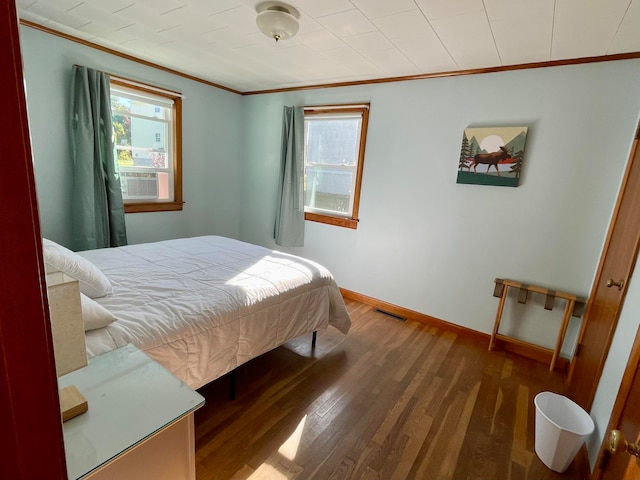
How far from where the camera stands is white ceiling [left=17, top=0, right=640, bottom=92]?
169cm

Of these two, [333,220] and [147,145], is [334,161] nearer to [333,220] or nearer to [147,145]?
[333,220]

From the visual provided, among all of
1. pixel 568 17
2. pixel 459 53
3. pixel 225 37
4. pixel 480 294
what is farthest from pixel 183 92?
pixel 480 294

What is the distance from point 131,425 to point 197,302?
82 cm

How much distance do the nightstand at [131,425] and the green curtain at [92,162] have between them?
2.20m

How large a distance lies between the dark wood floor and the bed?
11.9 inches

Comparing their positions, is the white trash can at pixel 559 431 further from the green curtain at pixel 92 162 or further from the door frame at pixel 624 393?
the green curtain at pixel 92 162

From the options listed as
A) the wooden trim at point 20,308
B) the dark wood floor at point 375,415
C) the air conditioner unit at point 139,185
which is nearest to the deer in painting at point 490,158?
the dark wood floor at point 375,415

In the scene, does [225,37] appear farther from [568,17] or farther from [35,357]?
Answer: [35,357]

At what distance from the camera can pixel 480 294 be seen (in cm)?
276

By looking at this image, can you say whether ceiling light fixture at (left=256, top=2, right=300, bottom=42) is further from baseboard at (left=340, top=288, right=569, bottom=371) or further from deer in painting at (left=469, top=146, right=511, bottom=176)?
baseboard at (left=340, top=288, right=569, bottom=371)

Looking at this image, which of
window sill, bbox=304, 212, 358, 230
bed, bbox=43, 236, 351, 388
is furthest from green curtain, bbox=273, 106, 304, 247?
bed, bbox=43, 236, 351, 388

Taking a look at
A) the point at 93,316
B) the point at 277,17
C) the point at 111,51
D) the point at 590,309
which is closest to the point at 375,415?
the point at 93,316

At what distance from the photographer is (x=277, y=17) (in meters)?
1.81

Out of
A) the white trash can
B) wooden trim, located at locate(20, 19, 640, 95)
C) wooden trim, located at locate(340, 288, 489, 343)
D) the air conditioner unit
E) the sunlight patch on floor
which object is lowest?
the sunlight patch on floor
